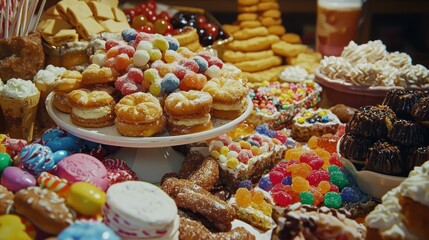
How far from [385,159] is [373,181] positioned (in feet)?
0.29

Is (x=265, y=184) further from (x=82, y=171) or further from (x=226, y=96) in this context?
(x=82, y=171)

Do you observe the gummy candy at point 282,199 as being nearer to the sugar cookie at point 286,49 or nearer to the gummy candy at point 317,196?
the gummy candy at point 317,196

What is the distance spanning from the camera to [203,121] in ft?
5.83

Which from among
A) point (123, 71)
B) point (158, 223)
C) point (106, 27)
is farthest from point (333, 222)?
point (106, 27)

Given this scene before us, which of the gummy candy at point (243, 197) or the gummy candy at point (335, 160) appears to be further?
the gummy candy at point (335, 160)

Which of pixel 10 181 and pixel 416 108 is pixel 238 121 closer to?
pixel 416 108

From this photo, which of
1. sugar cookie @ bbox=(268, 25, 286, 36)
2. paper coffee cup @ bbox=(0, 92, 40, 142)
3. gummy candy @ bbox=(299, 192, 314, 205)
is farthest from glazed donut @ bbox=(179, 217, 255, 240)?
sugar cookie @ bbox=(268, 25, 286, 36)

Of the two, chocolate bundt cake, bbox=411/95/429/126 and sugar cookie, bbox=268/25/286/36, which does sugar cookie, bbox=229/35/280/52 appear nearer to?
sugar cookie, bbox=268/25/286/36

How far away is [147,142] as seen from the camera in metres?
1.70

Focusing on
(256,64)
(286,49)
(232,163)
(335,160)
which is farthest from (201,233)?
(286,49)

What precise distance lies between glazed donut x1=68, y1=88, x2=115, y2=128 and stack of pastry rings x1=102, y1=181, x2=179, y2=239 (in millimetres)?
496

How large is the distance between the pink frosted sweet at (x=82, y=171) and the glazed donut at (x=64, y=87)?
368 millimetres

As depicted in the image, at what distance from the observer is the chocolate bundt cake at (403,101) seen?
5.97 feet

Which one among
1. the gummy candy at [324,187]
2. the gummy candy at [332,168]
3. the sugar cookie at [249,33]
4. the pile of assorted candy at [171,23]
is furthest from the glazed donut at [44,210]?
the sugar cookie at [249,33]
